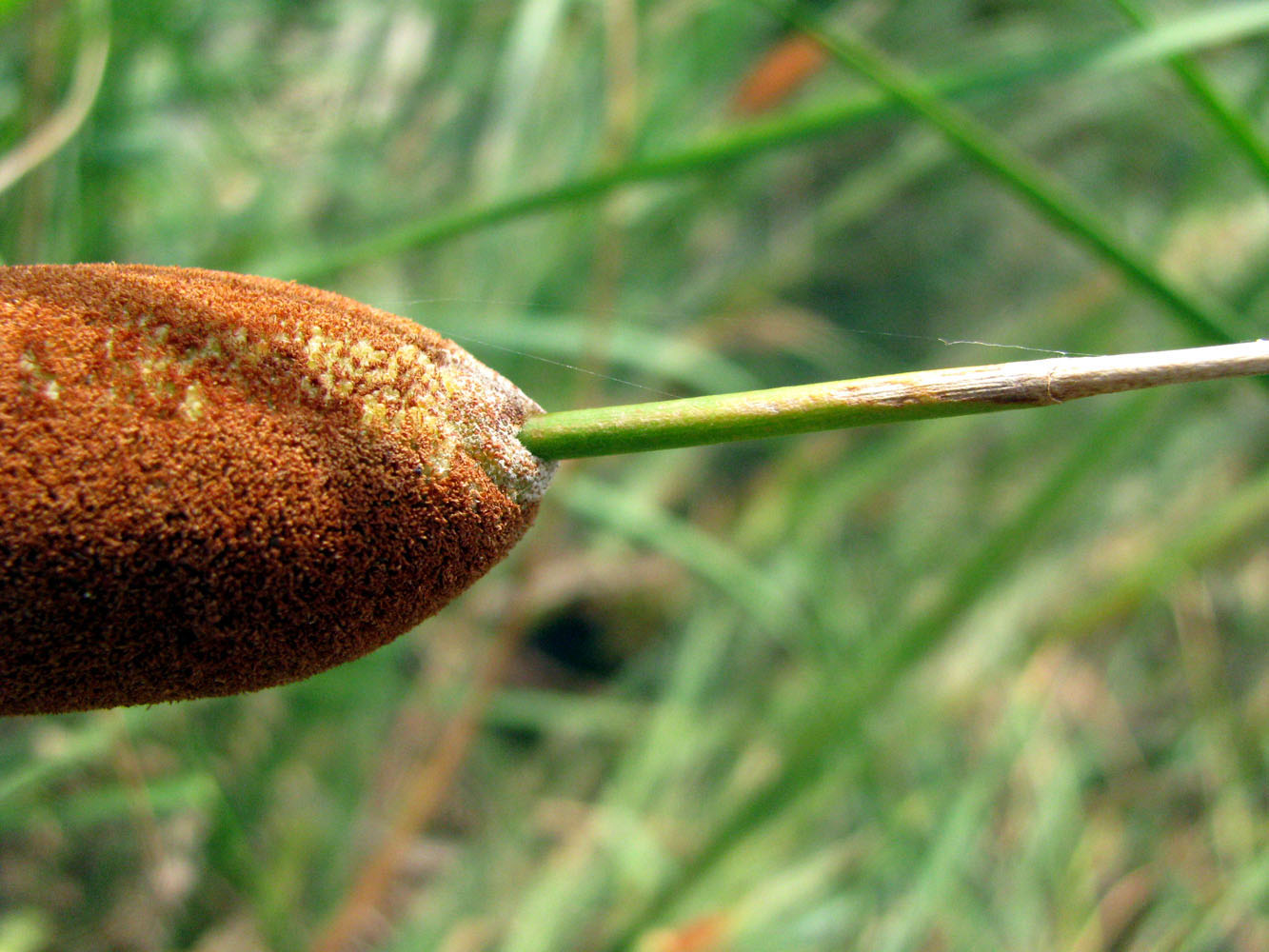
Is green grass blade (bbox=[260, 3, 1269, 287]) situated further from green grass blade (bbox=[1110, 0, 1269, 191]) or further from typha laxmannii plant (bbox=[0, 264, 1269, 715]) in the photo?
typha laxmannii plant (bbox=[0, 264, 1269, 715])

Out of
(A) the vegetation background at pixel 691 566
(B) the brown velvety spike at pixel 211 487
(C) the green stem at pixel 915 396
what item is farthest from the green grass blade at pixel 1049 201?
(B) the brown velvety spike at pixel 211 487

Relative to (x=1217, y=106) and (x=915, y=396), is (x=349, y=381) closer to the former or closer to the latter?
(x=915, y=396)

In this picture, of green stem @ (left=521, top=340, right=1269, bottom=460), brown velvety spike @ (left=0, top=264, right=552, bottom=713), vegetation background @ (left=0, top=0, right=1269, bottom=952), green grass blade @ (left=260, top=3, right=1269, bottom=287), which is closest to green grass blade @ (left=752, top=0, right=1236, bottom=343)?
green grass blade @ (left=260, top=3, right=1269, bottom=287)

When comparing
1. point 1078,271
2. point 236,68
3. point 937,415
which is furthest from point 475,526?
point 1078,271

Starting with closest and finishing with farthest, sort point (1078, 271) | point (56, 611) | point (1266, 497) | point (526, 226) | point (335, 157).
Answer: point (56, 611), point (1266, 497), point (335, 157), point (526, 226), point (1078, 271)

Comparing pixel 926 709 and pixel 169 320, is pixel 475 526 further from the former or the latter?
pixel 926 709

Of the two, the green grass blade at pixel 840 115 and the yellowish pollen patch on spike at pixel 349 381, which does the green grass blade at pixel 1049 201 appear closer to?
the green grass blade at pixel 840 115
